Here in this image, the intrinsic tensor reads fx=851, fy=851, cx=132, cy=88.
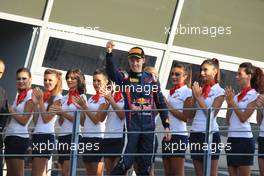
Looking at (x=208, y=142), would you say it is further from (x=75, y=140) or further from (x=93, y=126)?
(x=93, y=126)

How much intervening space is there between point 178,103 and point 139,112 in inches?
32.6

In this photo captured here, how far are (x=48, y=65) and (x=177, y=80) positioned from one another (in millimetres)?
2725

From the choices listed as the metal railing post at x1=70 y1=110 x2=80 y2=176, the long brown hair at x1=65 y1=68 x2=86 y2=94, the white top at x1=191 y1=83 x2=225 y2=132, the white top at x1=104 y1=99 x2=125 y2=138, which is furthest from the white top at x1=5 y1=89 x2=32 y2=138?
the white top at x1=191 y1=83 x2=225 y2=132

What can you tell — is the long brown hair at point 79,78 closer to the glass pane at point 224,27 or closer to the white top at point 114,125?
the white top at point 114,125

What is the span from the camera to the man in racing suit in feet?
27.8

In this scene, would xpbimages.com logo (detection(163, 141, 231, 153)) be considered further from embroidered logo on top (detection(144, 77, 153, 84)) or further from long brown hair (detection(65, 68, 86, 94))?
long brown hair (detection(65, 68, 86, 94))

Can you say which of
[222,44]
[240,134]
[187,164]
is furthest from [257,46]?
[240,134]

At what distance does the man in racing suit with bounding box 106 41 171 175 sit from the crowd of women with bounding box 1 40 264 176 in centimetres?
12

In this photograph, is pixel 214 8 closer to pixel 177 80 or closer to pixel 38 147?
pixel 177 80

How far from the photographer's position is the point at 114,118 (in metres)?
9.37

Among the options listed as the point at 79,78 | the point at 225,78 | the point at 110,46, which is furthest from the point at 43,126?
the point at 225,78

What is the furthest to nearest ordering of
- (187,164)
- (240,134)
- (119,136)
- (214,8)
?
(214,8)
(187,164)
(119,136)
(240,134)

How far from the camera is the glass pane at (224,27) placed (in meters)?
12.1

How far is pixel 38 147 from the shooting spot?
31.1 feet
